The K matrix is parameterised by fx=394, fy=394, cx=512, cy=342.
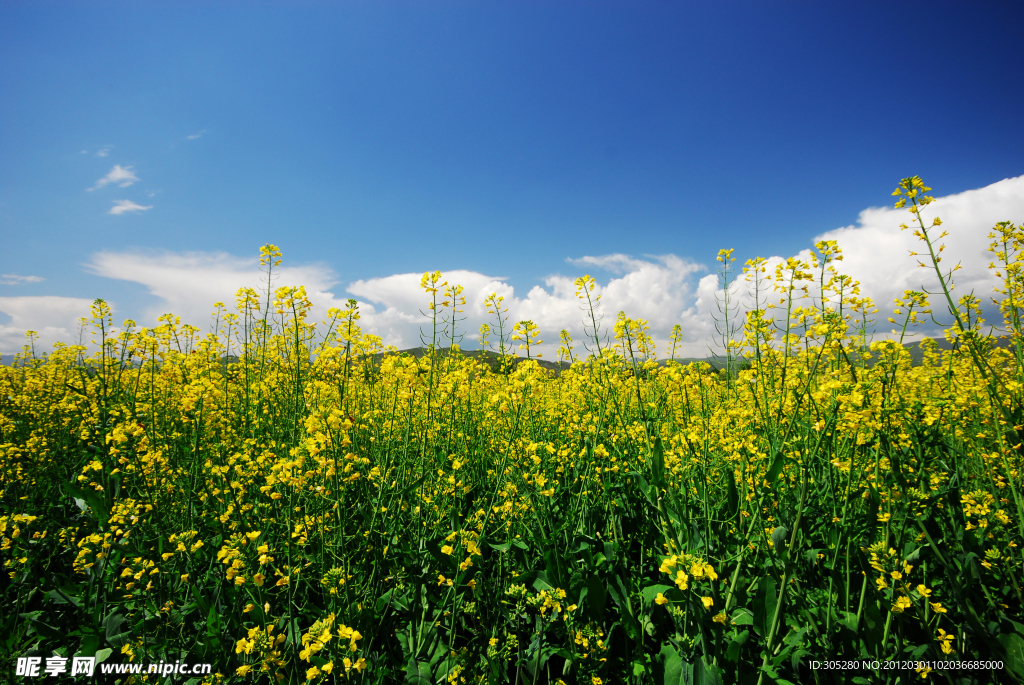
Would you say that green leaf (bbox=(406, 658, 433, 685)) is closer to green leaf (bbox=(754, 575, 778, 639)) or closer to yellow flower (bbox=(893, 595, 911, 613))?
green leaf (bbox=(754, 575, 778, 639))

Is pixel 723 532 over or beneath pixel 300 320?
beneath

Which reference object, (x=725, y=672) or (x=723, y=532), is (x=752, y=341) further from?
(x=725, y=672)

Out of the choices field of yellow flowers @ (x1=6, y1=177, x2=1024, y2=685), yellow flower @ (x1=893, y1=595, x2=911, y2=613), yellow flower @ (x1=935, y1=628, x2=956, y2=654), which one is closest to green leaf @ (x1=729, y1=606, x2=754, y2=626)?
field of yellow flowers @ (x1=6, y1=177, x2=1024, y2=685)

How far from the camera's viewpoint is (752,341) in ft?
9.91

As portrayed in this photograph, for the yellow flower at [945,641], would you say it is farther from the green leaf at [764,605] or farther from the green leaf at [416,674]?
the green leaf at [416,674]

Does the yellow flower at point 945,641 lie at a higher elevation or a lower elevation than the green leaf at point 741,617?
lower

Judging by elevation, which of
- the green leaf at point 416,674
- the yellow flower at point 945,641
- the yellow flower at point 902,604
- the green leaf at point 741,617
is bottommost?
the green leaf at point 416,674

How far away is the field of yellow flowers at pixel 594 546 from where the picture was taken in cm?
175

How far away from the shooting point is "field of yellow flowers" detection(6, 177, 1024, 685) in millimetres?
1753

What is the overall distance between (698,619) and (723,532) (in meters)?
0.65

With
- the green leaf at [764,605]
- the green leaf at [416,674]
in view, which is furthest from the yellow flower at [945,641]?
the green leaf at [416,674]

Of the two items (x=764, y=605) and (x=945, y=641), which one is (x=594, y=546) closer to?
(x=764, y=605)

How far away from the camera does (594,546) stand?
7.84ft

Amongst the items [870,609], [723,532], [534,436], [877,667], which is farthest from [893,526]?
[534,436]
